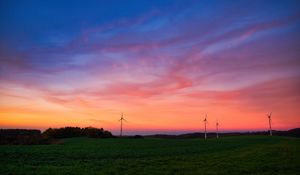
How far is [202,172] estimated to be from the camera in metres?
34.0

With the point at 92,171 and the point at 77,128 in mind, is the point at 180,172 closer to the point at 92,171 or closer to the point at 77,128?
the point at 92,171

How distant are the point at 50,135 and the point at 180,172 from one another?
103 m

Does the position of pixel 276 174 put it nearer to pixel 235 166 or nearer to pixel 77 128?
pixel 235 166

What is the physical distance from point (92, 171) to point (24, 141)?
7773 cm

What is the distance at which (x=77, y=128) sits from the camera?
139000 mm

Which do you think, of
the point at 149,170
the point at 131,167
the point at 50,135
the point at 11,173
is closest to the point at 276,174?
the point at 149,170

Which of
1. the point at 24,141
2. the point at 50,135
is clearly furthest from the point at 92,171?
the point at 50,135

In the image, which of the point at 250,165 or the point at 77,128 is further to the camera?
the point at 77,128

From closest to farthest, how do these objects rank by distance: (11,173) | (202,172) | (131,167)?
(11,173) < (202,172) < (131,167)

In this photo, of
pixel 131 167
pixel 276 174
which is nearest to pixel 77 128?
pixel 131 167

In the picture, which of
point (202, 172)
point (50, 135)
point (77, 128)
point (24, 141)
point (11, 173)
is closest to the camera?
point (11, 173)

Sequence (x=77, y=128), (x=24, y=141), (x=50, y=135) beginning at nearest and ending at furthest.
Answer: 1. (x=24, y=141)
2. (x=50, y=135)
3. (x=77, y=128)

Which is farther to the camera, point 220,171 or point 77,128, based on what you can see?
point 77,128

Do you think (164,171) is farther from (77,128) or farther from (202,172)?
(77,128)
